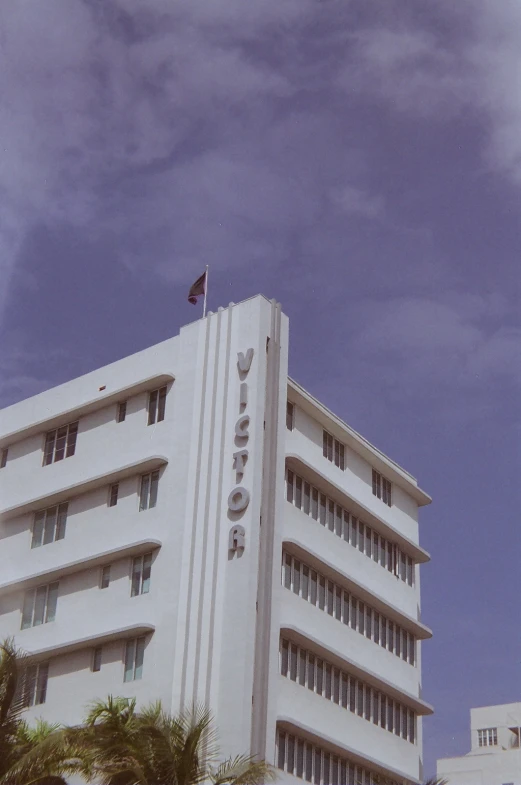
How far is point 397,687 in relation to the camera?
49.4 meters

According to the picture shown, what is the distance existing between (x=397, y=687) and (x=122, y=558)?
12.8m

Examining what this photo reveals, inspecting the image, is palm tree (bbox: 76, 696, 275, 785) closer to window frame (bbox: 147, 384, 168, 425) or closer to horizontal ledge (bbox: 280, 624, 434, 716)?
horizontal ledge (bbox: 280, 624, 434, 716)

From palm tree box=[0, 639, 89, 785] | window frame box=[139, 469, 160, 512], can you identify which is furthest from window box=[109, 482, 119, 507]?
palm tree box=[0, 639, 89, 785]

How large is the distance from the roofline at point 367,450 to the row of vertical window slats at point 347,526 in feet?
9.34

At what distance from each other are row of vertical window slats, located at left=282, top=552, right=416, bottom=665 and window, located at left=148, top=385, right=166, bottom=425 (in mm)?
7098

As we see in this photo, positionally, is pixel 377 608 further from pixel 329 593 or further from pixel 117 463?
pixel 117 463

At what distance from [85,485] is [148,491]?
10.0 ft

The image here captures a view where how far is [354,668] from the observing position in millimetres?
46719

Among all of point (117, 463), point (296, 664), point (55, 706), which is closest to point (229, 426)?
point (117, 463)

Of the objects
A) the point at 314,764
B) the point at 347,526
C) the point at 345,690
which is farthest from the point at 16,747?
the point at 347,526

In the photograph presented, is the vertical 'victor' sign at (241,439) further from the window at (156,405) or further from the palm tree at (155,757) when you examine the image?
the palm tree at (155,757)

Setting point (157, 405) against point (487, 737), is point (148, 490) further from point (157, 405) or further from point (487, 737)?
point (487, 737)

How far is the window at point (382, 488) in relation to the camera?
52.5m

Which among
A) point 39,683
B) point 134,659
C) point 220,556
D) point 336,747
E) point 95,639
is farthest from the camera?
point 39,683
